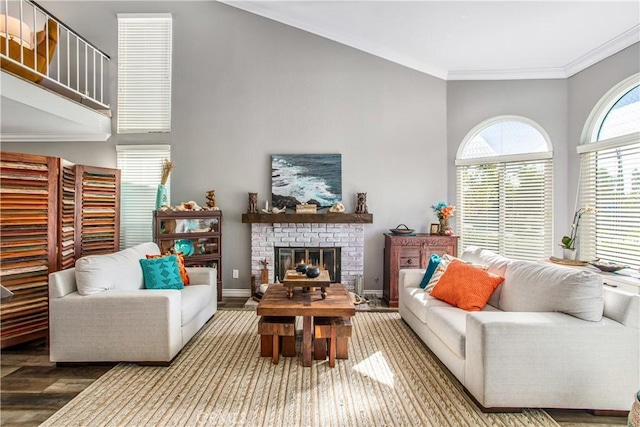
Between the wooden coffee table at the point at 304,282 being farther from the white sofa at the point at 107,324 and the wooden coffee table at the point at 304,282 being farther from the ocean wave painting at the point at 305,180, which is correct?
the ocean wave painting at the point at 305,180

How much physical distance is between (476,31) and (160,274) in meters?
4.37

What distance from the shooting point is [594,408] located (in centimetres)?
205

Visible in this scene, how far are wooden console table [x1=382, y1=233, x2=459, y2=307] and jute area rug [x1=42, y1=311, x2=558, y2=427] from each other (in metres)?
1.37

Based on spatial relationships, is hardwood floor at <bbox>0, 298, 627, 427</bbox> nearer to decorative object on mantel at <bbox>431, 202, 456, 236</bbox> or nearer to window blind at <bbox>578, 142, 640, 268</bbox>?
window blind at <bbox>578, 142, 640, 268</bbox>

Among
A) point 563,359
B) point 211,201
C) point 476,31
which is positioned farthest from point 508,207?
point 211,201

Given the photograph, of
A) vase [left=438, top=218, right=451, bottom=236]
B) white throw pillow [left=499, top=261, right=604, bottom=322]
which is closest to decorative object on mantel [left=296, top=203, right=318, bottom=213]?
vase [left=438, top=218, right=451, bottom=236]

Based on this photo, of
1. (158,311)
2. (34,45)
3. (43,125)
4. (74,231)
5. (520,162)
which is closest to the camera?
(158,311)

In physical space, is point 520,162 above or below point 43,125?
below

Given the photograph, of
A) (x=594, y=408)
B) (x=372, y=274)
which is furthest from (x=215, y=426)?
(x=372, y=274)

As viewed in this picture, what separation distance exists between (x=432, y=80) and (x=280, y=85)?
2.17 meters

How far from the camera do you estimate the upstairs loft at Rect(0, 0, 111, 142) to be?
3.36 metres

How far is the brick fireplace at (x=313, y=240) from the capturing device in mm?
4695

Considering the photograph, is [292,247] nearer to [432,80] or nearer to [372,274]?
[372,274]

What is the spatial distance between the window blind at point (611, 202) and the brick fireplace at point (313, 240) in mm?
2766
